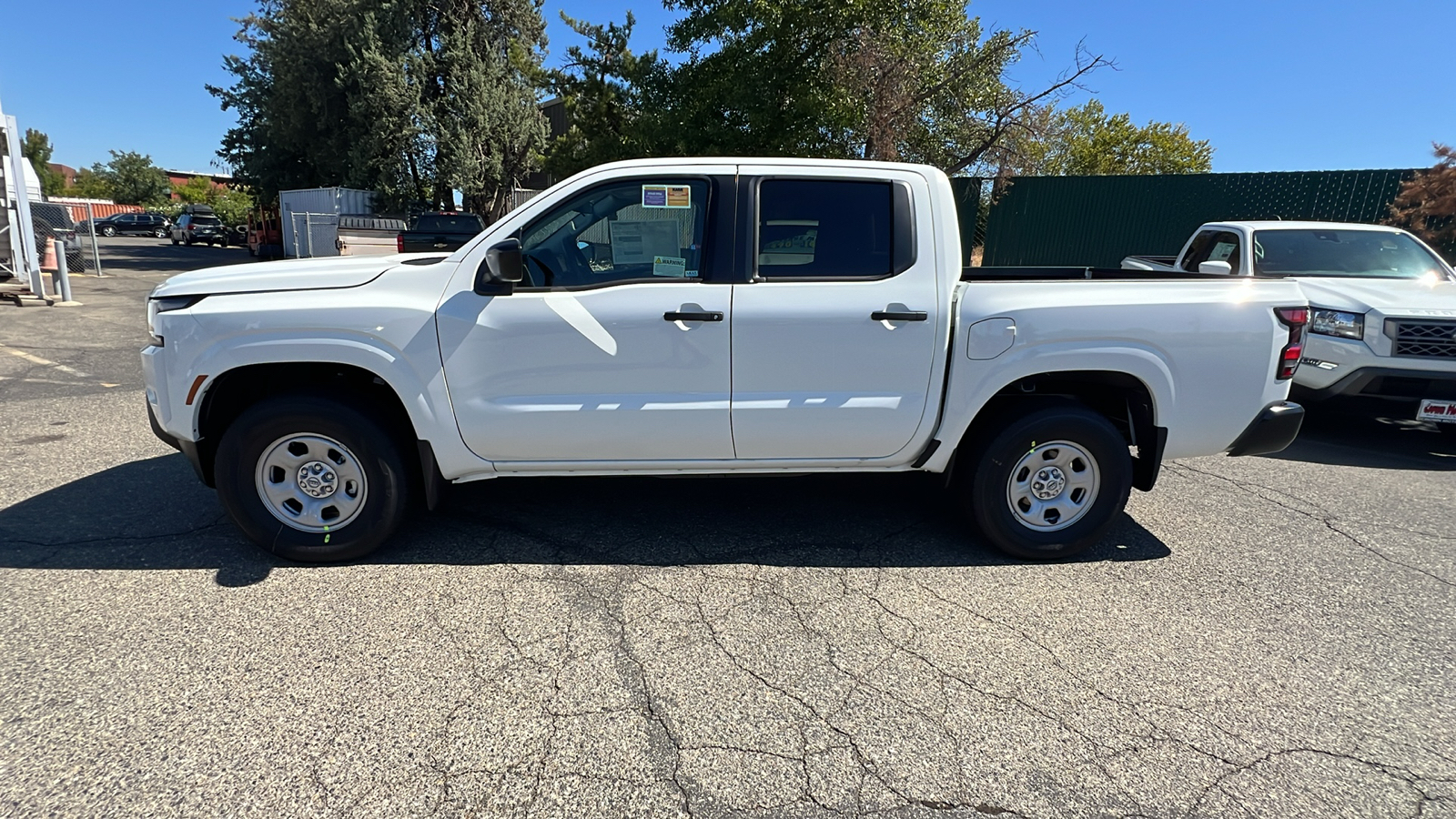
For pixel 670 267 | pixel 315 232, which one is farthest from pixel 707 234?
pixel 315 232

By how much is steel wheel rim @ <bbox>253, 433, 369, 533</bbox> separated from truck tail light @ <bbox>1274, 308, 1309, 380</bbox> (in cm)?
456

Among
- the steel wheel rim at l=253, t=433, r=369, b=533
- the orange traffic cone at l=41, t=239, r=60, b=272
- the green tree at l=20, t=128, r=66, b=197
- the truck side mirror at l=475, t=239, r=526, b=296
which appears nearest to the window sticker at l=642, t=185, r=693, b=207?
the truck side mirror at l=475, t=239, r=526, b=296

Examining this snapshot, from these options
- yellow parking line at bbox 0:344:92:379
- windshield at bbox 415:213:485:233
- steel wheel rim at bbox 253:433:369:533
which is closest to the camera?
steel wheel rim at bbox 253:433:369:533

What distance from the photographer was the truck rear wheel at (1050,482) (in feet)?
12.9

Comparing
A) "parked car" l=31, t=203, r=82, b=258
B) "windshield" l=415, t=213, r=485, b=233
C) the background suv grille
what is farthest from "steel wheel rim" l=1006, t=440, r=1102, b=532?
"parked car" l=31, t=203, r=82, b=258

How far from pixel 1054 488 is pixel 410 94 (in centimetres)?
2441

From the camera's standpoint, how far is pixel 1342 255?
23.7ft

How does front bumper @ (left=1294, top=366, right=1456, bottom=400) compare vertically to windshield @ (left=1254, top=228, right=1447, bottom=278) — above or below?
below

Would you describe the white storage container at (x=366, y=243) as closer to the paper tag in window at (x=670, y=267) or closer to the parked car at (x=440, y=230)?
the parked car at (x=440, y=230)

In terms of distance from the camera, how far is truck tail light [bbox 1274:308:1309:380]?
12.5ft

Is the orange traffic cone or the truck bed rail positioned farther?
the orange traffic cone

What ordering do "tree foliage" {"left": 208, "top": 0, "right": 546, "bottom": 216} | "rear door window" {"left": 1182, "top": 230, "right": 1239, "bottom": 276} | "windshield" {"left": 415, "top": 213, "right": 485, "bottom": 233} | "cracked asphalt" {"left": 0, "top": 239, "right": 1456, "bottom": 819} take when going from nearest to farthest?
"cracked asphalt" {"left": 0, "top": 239, "right": 1456, "bottom": 819}
"rear door window" {"left": 1182, "top": 230, "right": 1239, "bottom": 276}
"windshield" {"left": 415, "top": 213, "right": 485, "bottom": 233}
"tree foliage" {"left": 208, "top": 0, "right": 546, "bottom": 216}

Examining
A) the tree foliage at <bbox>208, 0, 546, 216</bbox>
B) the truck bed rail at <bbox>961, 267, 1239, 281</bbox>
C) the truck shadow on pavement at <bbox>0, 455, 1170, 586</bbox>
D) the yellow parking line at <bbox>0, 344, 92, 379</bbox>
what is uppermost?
the tree foliage at <bbox>208, 0, 546, 216</bbox>

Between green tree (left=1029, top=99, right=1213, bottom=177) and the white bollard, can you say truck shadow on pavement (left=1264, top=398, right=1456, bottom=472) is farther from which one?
green tree (left=1029, top=99, right=1213, bottom=177)
